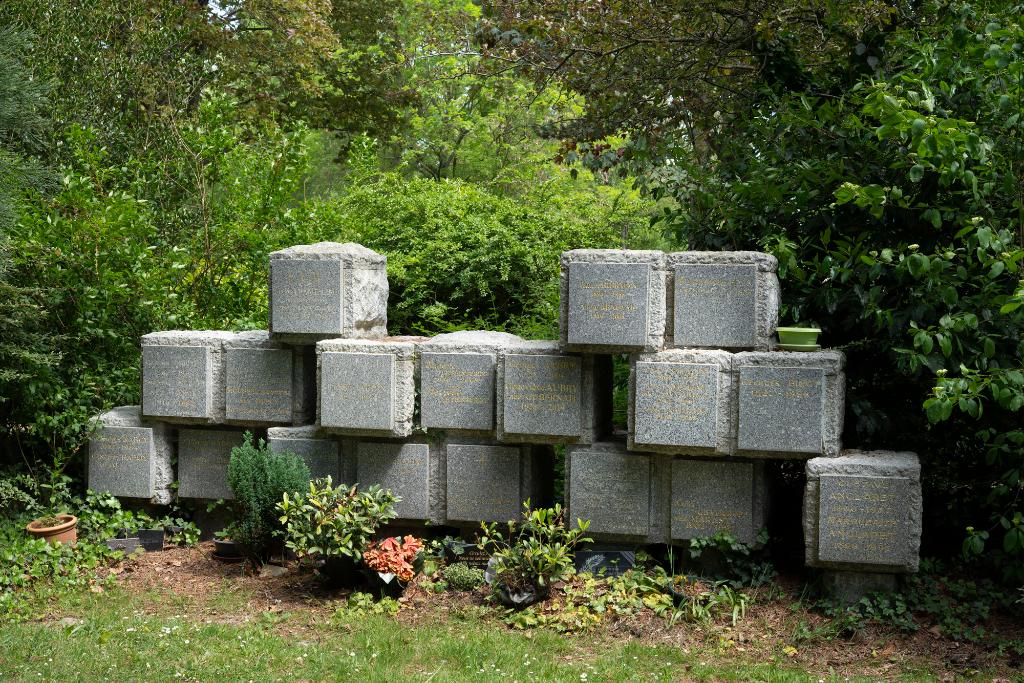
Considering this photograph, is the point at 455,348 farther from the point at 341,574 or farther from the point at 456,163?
the point at 456,163

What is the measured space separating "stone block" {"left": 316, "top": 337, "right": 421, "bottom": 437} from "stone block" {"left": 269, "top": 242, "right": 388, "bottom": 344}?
0.60 feet

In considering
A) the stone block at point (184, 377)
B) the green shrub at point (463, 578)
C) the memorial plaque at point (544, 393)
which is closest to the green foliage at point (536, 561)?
the green shrub at point (463, 578)

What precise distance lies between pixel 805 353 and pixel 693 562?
1492 millimetres

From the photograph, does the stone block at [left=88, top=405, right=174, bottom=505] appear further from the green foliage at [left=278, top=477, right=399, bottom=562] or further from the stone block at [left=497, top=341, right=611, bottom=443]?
the stone block at [left=497, top=341, right=611, bottom=443]

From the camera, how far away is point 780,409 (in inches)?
225

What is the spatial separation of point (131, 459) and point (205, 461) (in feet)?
1.74

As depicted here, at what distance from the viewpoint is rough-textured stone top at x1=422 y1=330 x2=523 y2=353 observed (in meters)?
6.36

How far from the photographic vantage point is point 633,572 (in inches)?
234

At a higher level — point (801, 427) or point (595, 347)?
point (595, 347)

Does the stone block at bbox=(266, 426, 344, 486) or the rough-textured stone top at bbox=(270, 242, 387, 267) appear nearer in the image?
the rough-textured stone top at bbox=(270, 242, 387, 267)

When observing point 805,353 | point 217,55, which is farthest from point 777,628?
point 217,55

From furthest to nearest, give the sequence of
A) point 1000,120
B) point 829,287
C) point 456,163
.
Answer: point 456,163
point 829,287
point 1000,120

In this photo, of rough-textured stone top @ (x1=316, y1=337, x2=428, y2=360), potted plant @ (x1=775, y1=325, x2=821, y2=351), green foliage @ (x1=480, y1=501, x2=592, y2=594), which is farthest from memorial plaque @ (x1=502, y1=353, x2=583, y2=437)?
potted plant @ (x1=775, y1=325, x2=821, y2=351)

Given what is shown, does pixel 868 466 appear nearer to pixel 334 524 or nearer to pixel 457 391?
pixel 457 391
